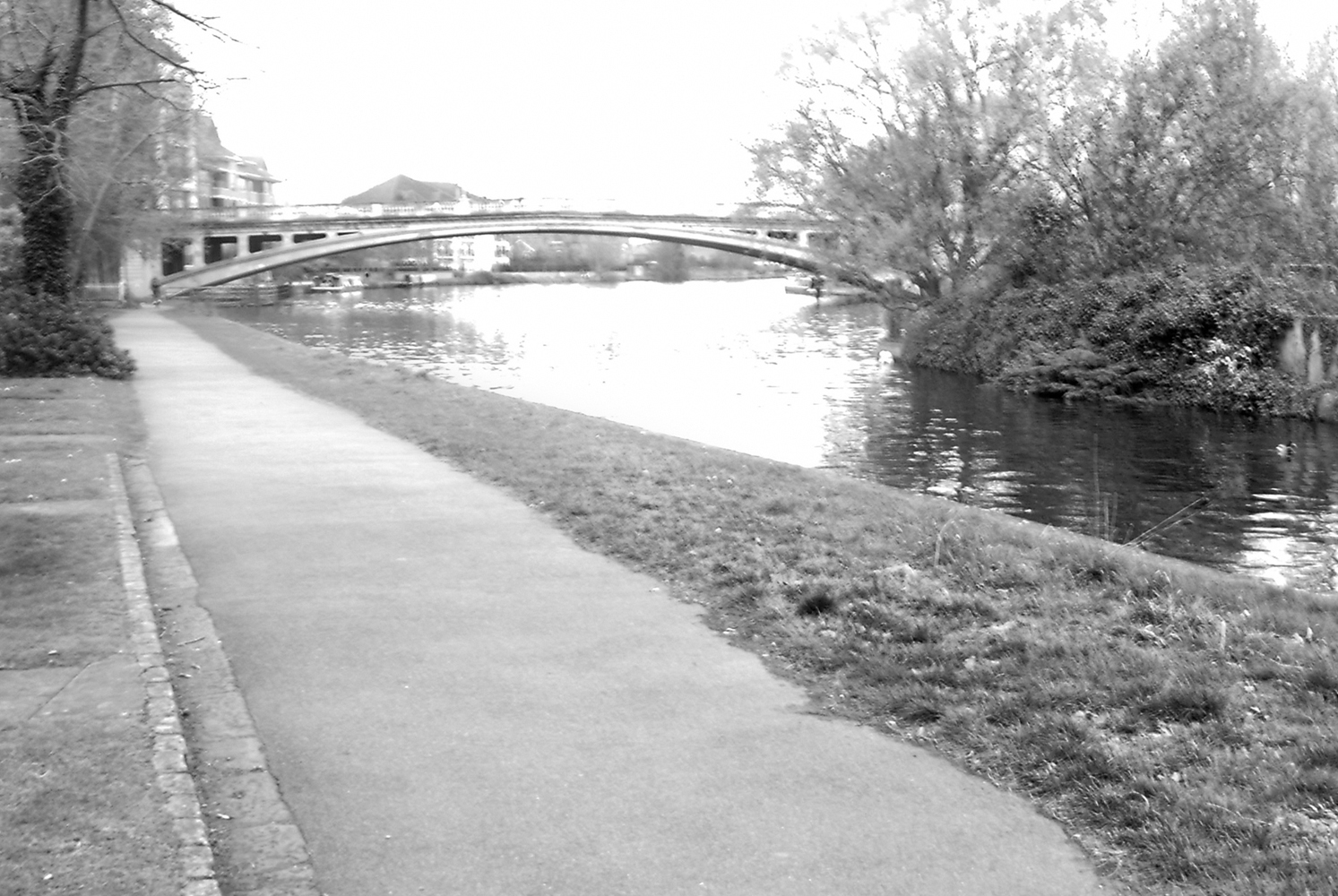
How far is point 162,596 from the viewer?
8062 millimetres

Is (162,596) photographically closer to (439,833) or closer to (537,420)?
(439,833)

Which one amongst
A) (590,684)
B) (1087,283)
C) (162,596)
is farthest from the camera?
(1087,283)

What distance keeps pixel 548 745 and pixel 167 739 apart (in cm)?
151

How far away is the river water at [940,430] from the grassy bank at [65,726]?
8.81m

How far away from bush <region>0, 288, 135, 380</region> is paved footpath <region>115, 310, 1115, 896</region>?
42.6 ft

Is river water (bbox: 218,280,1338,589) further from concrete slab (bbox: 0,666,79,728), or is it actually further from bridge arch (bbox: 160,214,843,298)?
bridge arch (bbox: 160,214,843,298)

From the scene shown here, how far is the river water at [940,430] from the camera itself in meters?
14.2

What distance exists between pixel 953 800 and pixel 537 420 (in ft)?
40.3

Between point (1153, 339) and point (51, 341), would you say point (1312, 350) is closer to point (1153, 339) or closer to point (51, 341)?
point (1153, 339)

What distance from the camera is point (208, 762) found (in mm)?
5449

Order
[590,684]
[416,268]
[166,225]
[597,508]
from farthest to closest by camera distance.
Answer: [416,268]
[166,225]
[597,508]
[590,684]

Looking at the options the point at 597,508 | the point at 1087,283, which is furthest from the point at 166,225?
the point at 597,508

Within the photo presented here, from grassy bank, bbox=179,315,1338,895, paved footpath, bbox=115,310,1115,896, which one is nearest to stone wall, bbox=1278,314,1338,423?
grassy bank, bbox=179,315,1338,895

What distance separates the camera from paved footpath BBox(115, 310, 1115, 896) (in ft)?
15.2
